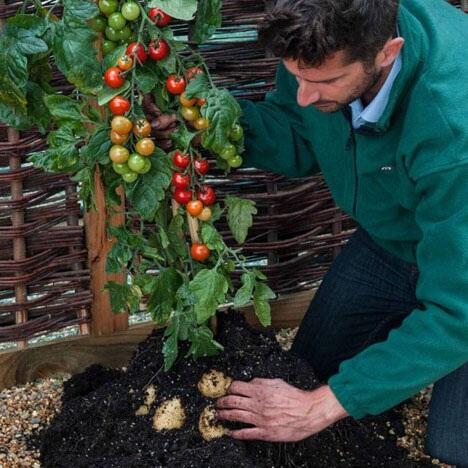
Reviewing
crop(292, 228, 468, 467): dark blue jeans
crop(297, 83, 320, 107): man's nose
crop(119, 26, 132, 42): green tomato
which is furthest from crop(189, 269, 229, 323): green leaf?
crop(292, 228, 468, 467): dark blue jeans

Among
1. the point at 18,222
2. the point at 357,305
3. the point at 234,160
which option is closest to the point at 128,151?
the point at 234,160

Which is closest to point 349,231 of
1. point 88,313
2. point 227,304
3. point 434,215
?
point 227,304

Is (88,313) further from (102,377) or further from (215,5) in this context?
(215,5)

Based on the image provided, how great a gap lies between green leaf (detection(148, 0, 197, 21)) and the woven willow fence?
0.71 m

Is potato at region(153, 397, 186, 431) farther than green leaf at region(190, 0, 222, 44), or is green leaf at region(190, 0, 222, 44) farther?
potato at region(153, 397, 186, 431)

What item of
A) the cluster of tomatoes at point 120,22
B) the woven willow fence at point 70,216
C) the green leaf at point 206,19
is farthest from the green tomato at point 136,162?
the woven willow fence at point 70,216

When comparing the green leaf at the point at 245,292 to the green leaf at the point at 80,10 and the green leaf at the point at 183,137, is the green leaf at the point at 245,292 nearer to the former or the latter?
the green leaf at the point at 183,137

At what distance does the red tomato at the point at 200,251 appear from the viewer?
218cm

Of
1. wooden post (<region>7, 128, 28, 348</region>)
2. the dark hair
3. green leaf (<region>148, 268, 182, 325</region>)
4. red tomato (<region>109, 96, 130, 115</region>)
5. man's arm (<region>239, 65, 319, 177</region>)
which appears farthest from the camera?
wooden post (<region>7, 128, 28, 348</region>)

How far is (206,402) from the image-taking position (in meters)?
2.28

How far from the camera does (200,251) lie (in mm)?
2180

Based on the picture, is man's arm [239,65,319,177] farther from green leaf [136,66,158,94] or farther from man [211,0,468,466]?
green leaf [136,66,158,94]

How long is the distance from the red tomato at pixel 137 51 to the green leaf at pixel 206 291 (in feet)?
1.68

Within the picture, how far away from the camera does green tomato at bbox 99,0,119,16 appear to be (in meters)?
1.92
